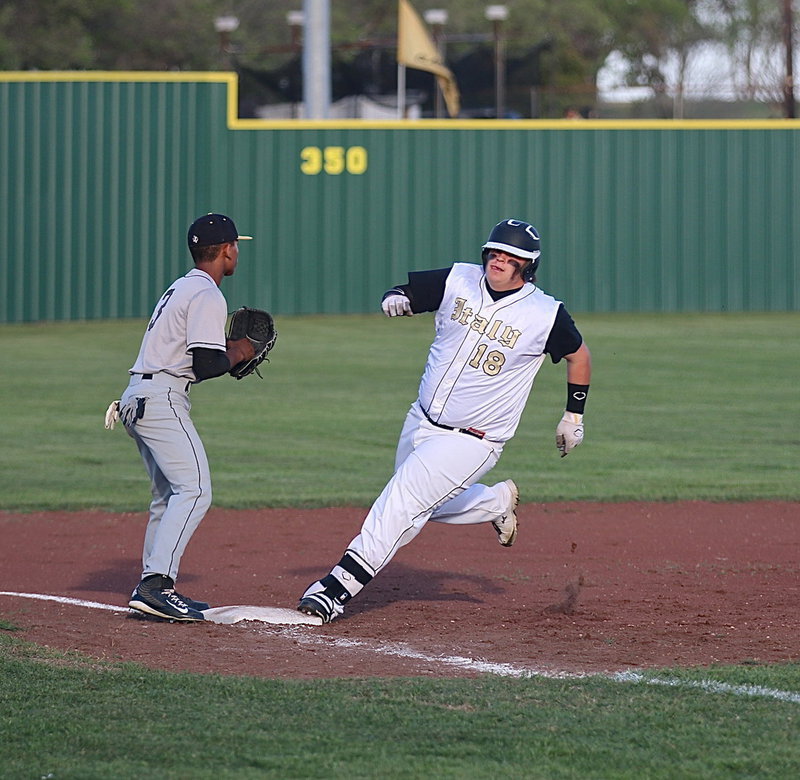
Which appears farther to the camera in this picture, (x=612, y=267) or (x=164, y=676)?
(x=612, y=267)

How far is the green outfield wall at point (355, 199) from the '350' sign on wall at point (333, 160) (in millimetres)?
27

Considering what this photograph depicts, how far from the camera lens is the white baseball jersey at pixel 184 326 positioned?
6.35 meters

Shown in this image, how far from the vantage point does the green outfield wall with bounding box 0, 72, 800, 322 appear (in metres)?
23.3

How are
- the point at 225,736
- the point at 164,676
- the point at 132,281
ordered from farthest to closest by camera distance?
the point at 132,281, the point at 164,676, the point at 225,736

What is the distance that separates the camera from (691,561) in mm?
8305

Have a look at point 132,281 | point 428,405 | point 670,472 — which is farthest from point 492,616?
point 132,281

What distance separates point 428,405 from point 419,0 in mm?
49493

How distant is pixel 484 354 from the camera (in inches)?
254

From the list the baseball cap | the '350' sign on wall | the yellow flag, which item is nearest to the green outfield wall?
the '350' sign on wall

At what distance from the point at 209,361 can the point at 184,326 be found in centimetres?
22

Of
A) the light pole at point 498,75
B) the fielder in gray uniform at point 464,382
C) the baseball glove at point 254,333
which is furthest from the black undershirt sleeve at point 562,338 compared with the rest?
the light pole at point 498,75

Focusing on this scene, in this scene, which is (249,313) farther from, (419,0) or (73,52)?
(419,0)

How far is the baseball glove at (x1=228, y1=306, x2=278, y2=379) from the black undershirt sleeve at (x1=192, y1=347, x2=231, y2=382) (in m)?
0.46

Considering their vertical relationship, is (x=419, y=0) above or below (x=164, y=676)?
above
